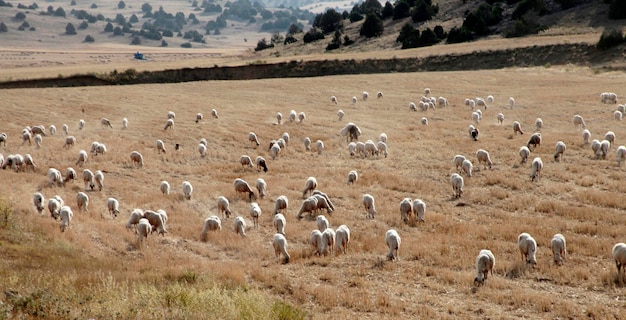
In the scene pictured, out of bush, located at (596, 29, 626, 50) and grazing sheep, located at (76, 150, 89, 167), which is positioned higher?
bush, located at (596, 29, 626, 50)

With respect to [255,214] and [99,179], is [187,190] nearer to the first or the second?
[99,179]

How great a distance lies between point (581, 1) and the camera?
81500mm

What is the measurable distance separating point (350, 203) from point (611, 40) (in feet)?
158

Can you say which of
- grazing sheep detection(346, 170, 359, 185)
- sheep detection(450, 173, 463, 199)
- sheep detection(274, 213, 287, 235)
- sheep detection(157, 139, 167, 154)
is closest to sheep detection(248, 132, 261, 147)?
sheep detection(157, 139, 167, 154)

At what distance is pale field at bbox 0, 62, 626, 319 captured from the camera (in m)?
13.9

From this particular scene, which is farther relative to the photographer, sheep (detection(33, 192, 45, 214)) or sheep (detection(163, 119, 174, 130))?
sheep (detection(163, 119, 174, 130))

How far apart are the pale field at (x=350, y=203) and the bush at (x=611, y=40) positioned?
12.4 metres

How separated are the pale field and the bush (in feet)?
40.6

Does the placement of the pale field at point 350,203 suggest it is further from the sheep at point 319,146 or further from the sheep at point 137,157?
the sheep at point 319,146

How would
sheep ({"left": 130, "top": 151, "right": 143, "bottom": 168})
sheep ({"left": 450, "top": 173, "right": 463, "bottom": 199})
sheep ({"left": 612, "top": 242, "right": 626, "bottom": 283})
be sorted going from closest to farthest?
sheep ({"left": 612, "top": 242, "right": 626, "bottom": 283}) → sheep ({"left": 450, "top": 173, "right": 463, "bottom": 199}) → sheep ({"left": 130, "top": 151, "right": 143, "bottom": 168})

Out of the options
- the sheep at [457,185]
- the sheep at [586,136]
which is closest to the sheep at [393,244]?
the sheep at [457,185]

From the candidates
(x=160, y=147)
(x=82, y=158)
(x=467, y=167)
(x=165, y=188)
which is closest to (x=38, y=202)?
(x=165, y=188)

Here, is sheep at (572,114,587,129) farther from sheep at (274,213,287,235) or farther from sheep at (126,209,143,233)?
sheep at (126,209,143,233)

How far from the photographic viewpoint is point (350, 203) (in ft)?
76.7
